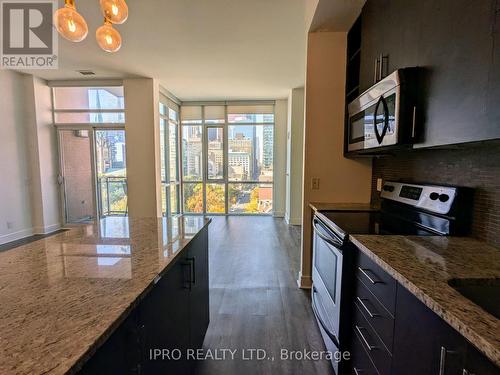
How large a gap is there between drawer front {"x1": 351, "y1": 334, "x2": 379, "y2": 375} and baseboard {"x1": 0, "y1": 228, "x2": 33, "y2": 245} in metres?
5.15

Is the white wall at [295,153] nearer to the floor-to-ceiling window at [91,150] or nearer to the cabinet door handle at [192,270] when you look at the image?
the floor-to-ceiling window at [91,150]

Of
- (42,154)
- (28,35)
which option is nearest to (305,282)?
(28,35)

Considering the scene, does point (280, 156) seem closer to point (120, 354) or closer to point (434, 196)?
point (434, 196)

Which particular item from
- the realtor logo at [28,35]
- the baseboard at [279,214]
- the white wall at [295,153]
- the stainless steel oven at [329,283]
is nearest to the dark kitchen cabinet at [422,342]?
the stainless steel oven at [329,283]

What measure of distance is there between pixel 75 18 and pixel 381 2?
2.03 metres

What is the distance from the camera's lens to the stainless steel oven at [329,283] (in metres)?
1.51

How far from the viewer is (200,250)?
1724mm

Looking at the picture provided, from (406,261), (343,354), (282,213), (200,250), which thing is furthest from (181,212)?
(406,261)

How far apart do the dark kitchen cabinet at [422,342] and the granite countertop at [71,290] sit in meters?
0.89

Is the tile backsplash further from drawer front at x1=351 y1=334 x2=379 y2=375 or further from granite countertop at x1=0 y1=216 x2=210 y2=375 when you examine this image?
granite countertop at x1=0 y1=216 x2=210 y2=375

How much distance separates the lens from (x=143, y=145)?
4.65 meters

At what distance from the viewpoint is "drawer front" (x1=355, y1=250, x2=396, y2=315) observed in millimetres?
1018

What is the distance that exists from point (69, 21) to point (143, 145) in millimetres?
3134

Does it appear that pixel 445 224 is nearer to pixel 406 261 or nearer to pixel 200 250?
pixel 406 261
